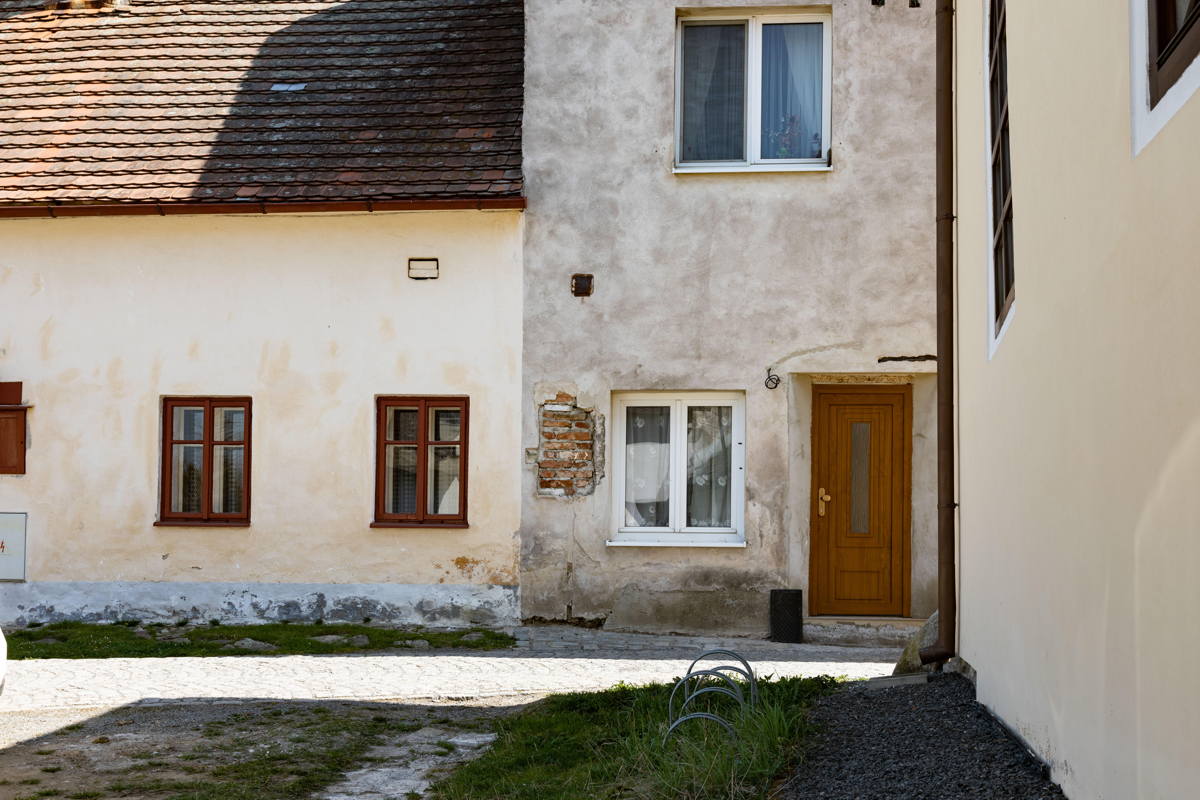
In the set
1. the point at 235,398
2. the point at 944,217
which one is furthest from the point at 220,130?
the point at 944,217

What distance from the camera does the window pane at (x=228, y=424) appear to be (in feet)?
46.0

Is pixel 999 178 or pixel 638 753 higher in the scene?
pixel 999 178

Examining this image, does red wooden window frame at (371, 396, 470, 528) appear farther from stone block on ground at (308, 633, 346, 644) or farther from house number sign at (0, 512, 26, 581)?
house number sign at (0, 512, 26, 581)

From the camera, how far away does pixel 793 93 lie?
44.5ft

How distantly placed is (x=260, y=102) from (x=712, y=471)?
6279mm

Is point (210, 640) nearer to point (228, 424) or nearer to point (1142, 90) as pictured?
point (228, 424)

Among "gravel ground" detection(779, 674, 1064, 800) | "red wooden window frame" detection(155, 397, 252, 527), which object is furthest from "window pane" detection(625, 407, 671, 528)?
"gravel ground" detection(779, 674, 1064, 800)

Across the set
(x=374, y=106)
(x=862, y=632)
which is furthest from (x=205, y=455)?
(x=862, y=632)

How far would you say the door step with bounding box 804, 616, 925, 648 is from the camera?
12719mm

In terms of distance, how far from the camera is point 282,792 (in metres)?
6.51

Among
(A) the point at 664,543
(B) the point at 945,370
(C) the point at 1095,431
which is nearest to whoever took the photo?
(C) the point at 1095,431

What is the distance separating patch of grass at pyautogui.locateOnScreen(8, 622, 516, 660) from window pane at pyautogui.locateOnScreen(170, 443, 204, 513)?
1304mm

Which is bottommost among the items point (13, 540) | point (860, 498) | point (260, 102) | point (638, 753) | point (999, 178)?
point (638, 753)

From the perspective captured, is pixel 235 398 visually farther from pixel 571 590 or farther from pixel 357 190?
pixel 571 590
